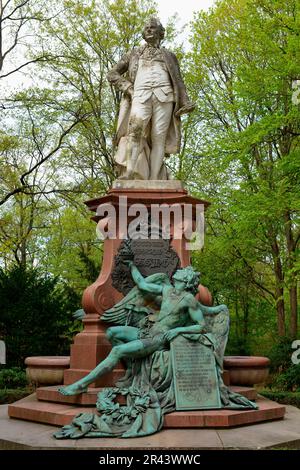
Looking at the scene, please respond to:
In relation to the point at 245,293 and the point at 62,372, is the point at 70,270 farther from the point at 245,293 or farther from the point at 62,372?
the point at 62,372

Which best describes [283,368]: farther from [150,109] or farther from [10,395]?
[150,109]

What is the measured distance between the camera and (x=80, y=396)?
673cm

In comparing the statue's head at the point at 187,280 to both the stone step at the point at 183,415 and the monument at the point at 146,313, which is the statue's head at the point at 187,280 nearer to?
the monument at the point at 146,313

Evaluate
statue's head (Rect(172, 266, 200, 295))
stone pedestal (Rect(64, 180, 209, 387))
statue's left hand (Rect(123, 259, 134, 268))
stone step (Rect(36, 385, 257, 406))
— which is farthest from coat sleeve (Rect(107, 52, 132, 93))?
stone step (Rect(36, 385, 257, 406))

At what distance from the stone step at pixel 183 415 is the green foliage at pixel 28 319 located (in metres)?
7.10

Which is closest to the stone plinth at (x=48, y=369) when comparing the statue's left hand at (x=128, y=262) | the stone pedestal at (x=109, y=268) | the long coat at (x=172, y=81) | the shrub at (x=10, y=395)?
the stone pedestal at (x=109, y=268)

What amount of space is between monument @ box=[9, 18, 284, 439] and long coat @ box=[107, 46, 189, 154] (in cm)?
2

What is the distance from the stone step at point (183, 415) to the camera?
617 cm

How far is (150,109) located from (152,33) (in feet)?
4.13

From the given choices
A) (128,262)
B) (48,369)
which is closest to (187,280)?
(128,262)

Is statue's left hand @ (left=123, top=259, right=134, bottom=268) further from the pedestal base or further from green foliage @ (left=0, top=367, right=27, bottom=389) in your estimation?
green foliage @ (left=0, top=367, right=27, bottom=389)

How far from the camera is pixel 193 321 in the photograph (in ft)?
23.3

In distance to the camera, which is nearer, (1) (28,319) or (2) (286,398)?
(2) (286,398)
